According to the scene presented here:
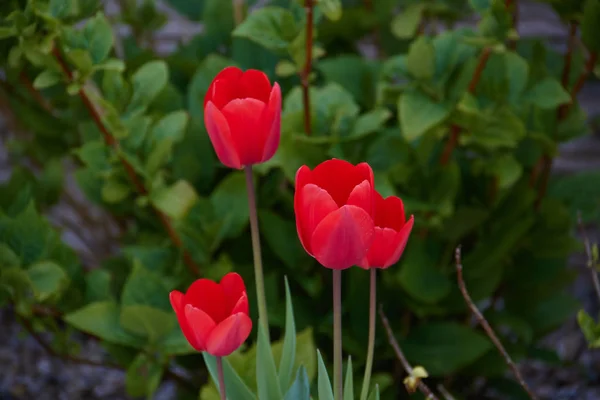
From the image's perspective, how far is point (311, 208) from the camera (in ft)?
1.90

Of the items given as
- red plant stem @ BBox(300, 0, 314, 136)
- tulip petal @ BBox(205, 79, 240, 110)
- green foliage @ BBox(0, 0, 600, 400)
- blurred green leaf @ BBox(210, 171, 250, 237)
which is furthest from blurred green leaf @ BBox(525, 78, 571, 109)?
tulip petal @ BBox(205, 79, 240, 110)

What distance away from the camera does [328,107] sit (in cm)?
114

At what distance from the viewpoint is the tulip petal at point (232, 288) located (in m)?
0.64

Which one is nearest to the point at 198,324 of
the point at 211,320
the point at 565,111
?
the point at 211,320

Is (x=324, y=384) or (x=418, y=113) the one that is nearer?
(x=324, y=384)

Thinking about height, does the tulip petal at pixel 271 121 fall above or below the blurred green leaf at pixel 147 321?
above

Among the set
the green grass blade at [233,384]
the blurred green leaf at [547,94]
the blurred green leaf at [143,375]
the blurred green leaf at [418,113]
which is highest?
the blurred green leaf at [547,94]

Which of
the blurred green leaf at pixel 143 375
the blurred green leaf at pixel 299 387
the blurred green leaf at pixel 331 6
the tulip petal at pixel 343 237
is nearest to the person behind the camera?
the tulip petal at pixel 343 237

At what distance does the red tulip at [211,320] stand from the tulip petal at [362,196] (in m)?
0.12

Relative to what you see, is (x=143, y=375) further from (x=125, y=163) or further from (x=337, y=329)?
(x=337, y=329)

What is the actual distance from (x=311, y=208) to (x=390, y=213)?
100mm

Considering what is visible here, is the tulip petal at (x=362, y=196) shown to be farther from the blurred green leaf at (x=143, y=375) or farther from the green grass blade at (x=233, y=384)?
the blurred green leaf at (x=143, y=375)

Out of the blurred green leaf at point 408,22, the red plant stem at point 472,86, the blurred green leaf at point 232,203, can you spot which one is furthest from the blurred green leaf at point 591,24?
the blurred green leaf at point 232,203

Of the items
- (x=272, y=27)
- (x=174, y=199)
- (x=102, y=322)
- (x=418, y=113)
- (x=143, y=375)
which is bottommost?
(x=143, y=375)
